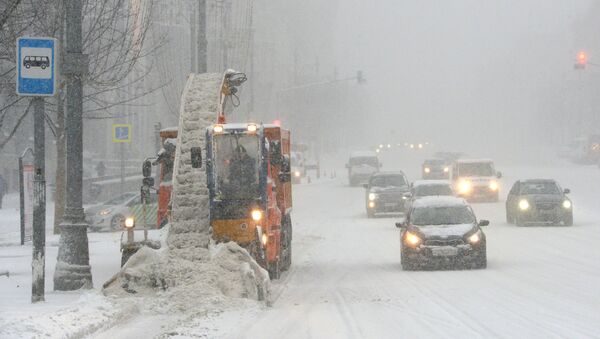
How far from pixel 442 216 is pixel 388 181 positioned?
19405 millimetres

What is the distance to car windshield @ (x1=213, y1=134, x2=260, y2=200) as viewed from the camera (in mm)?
18531

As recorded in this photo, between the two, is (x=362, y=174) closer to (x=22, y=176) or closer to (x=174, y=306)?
(x=22, y=176)

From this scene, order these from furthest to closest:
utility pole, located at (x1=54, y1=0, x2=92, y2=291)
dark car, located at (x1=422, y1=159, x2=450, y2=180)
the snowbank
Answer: dark car, located at (x1=422, y1=159, x2=450, y2=180), utility pole, located at (x1=54, y1=0, x2=92, y2=291), the snowbank

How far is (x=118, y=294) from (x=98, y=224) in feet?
71.3

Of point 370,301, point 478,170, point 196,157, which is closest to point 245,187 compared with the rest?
point 196,157

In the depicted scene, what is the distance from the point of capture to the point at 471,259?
2042 centimetres

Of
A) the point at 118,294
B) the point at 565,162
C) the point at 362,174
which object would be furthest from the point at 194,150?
the point at 565,162

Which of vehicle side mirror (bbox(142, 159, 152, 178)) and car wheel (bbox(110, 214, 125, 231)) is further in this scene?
car wheel (bbox(110, 214, 125, 231))

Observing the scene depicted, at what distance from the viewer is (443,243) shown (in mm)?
20578

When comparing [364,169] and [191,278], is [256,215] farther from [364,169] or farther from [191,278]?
[364,169]

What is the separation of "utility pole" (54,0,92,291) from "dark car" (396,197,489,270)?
7.18 metres

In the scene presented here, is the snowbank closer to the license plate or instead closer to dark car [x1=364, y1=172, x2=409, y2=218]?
the license plate

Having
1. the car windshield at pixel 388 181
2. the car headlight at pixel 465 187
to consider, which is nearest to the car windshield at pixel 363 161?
the car headlight at pixel 465 187

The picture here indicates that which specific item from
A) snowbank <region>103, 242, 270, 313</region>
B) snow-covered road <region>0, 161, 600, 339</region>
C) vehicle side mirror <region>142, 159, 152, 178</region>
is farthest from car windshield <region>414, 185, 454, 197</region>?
snowbank <region>103, 242, 270, 313</region>
